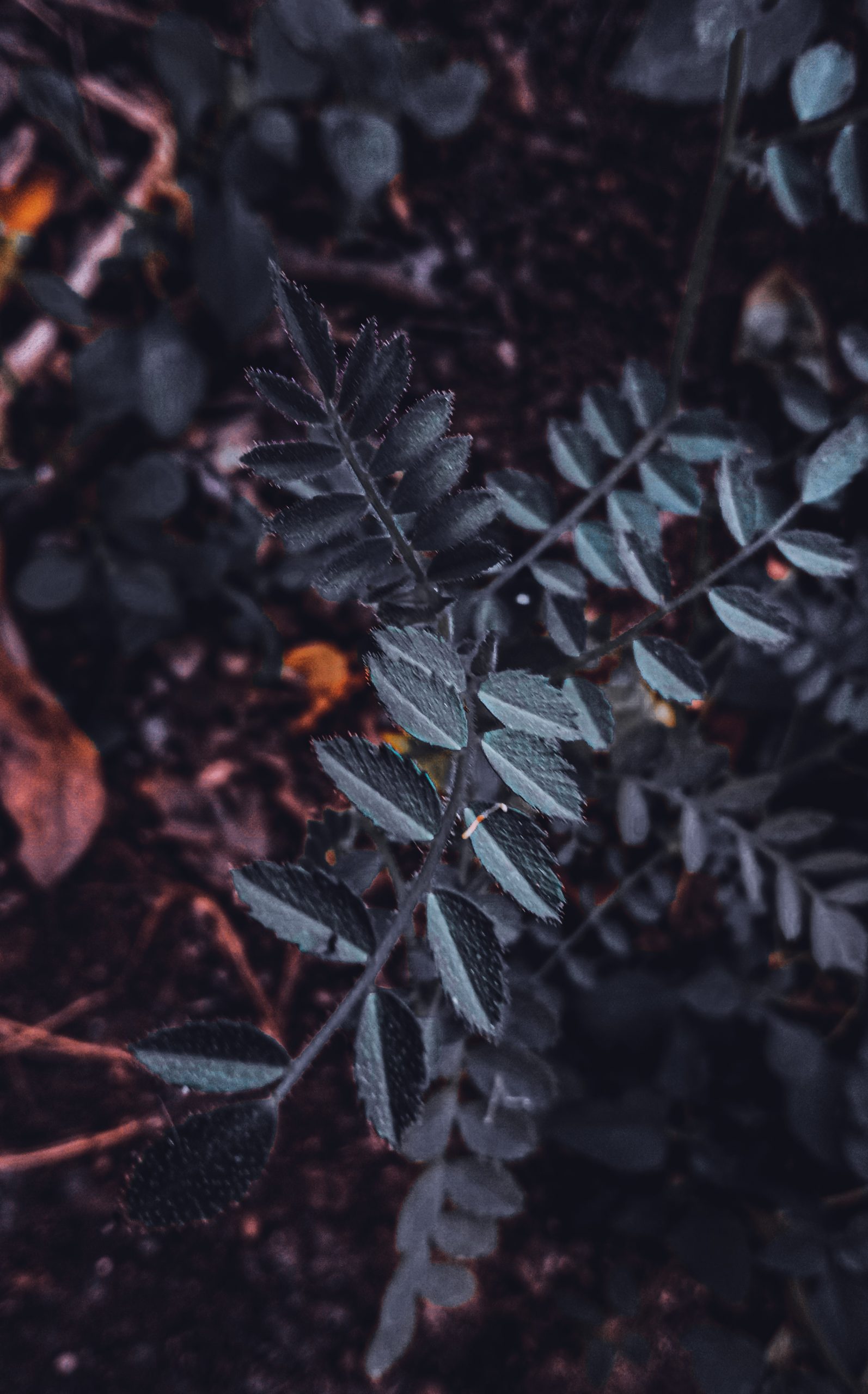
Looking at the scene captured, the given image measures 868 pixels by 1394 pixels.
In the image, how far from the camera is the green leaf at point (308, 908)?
0.34 meters

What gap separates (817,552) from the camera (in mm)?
504

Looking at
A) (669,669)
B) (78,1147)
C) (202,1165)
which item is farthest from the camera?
(78,1147)

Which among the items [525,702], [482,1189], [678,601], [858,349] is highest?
[858,349]

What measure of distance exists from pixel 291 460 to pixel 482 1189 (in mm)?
560

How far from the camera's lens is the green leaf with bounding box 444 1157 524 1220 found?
61cm

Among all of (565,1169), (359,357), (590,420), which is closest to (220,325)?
(590,420)

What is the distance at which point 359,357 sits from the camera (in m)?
0.36

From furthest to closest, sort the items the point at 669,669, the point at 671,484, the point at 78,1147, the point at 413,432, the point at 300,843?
1. the point at 300,843
2. the point at 78,1147
3. the point at 671,484
4. the point at 669,669
5. the point at 413,432

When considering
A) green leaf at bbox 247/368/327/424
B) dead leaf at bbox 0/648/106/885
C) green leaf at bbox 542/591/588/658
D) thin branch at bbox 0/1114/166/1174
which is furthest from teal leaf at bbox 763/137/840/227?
thin branch at bbox 0/1114/166/1174

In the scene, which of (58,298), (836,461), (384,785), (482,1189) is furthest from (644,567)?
(58,298)

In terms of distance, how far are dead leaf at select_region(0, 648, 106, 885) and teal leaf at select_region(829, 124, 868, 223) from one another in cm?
97

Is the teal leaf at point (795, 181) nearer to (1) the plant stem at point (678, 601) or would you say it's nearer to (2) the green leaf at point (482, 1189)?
(1) the plant stem at point (678, 601)

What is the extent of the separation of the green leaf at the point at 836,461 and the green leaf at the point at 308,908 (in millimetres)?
391

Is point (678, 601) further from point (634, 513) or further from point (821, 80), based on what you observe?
point (821, 80)
